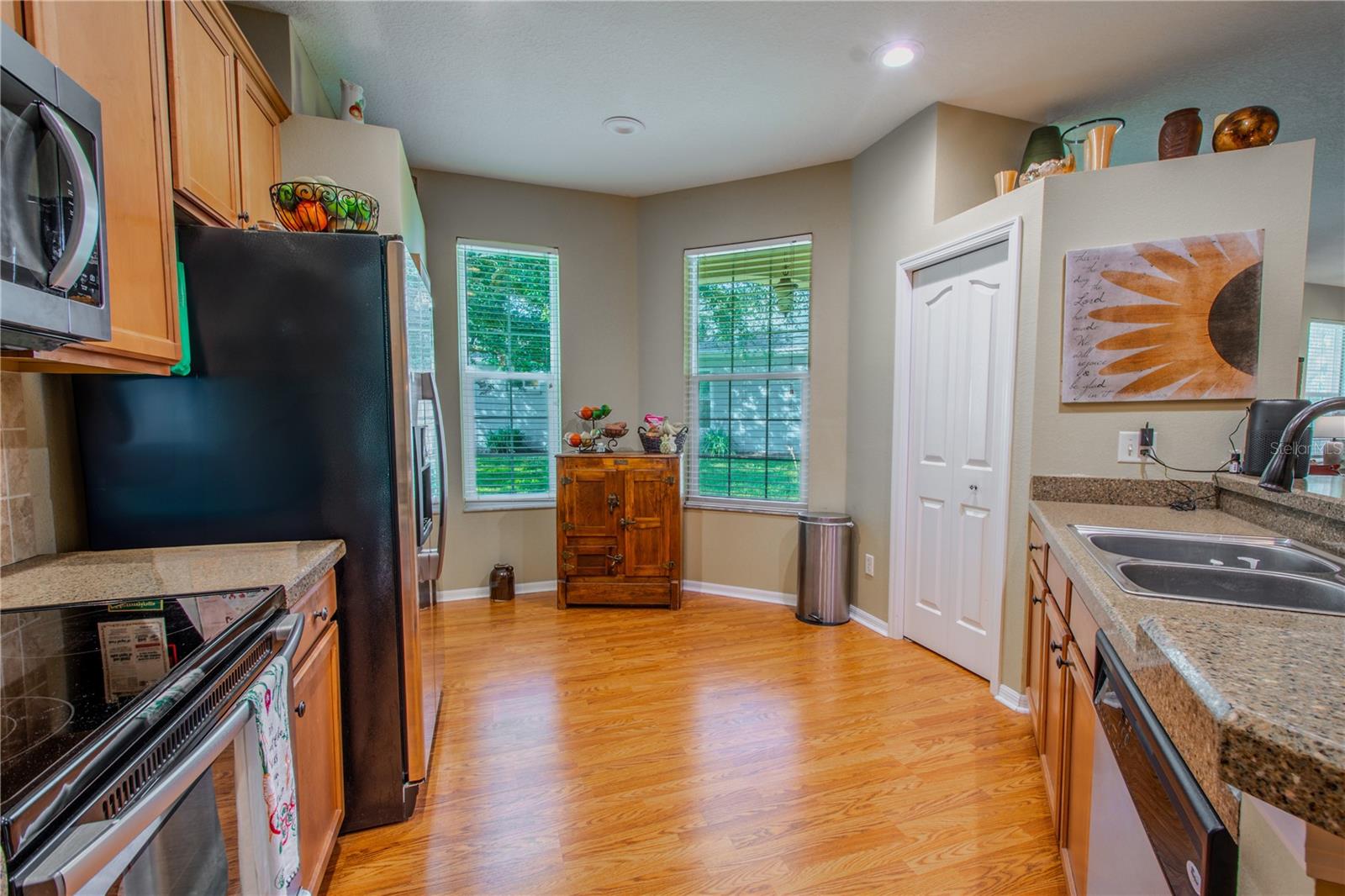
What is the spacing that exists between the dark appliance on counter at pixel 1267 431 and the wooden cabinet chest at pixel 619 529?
2.55m

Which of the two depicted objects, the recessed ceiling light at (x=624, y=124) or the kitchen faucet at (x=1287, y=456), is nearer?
the kitchen faucet at (x=1287, y=456)

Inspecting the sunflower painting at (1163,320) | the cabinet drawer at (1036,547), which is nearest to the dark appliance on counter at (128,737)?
the cabinet drawer at (1036,547)

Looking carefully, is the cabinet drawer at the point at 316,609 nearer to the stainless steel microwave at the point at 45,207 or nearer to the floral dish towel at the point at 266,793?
the floral dish towel at the point at 266,793

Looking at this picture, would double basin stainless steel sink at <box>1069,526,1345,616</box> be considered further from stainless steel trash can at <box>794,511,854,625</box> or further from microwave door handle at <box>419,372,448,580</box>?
microwave door handle at <box>419,372,448,580</box>

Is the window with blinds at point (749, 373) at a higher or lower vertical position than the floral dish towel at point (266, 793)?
higher

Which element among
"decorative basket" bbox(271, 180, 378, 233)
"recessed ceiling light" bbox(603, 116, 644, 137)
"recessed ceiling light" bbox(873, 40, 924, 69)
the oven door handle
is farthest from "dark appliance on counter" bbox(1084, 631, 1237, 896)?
"recessed ceiling light" bbox(603, 116, 644, 137)

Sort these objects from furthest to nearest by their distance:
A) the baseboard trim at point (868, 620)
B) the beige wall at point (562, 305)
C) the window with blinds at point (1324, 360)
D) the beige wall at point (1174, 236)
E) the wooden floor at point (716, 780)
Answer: the window with blinds at point (1324, 360)
the beige wall at point (562, 305)
the baseboard trim at point (868, 620)
the beige wall at point (1174, 236)
the wooden floor at point (716, 780)

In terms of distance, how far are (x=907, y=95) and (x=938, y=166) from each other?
357 millimetres

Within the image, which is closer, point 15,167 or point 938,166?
point 15,167

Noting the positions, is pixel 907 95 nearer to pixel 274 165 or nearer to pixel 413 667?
pixel 274 165

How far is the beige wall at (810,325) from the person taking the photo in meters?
3.55

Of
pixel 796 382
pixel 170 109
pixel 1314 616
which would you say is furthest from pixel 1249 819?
pixel 796 382

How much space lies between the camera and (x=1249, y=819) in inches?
21.3

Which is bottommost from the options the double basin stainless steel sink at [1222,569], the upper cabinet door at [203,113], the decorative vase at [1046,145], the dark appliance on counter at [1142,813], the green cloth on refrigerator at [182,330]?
the dark appliance on counter at [1142,813]
